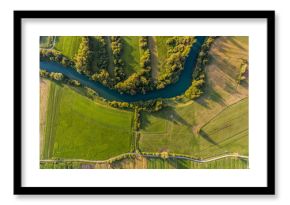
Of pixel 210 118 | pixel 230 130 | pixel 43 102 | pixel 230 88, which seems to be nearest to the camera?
pixel 43 102

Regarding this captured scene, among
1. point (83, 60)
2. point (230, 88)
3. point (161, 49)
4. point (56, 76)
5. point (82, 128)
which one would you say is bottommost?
point (82, 128)

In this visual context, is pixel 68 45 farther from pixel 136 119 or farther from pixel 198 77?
pixel 198 77

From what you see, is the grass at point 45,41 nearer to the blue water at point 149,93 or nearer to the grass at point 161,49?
the blue water at point 149,93

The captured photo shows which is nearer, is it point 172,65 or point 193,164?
point 193,164

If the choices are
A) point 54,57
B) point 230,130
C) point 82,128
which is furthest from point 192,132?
point 54,57

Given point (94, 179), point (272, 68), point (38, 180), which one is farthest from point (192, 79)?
point (38, 180)

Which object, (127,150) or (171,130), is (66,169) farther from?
(171,130)
